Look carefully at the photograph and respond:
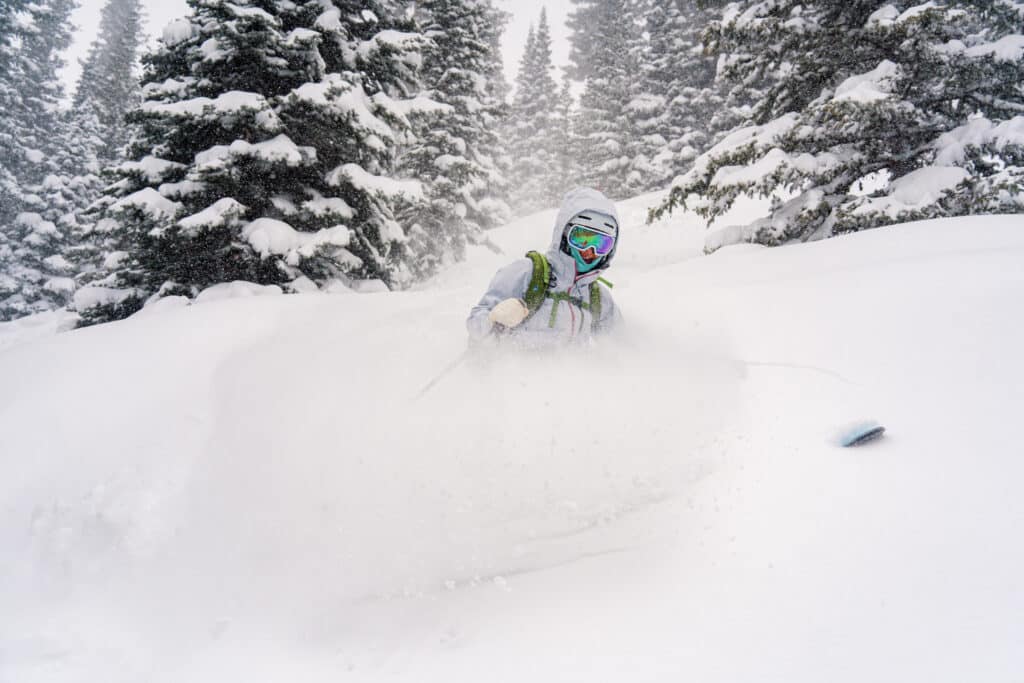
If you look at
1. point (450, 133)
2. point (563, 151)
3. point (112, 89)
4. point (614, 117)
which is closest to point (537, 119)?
point (563, 151)

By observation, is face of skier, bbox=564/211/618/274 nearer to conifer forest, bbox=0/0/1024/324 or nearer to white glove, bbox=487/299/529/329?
white glove, bbox=487/299/529/329

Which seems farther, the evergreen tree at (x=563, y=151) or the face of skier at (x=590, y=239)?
the evergreen tree at (x=563, y=151)

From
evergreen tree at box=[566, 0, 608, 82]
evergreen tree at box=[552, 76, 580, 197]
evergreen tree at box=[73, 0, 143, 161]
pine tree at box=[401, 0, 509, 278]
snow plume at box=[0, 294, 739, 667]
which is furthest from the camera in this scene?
evergreen tree at box=[566, 0, 608, 82]

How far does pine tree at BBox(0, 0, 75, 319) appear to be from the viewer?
67.6ft

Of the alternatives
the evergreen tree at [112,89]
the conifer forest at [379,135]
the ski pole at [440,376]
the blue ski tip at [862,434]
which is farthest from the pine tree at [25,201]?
the blue ski tip at [862,434]

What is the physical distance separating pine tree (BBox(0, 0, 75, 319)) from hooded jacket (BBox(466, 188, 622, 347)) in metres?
24.6

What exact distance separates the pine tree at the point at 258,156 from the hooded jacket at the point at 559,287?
179 inches

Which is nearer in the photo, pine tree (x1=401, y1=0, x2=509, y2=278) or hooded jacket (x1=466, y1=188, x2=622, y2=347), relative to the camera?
hooded jacket (x1=466, y1=188, x2=622, y2=347)

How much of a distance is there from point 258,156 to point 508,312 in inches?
232

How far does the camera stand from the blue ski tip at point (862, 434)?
2857 mm

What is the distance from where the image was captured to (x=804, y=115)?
23.3ft

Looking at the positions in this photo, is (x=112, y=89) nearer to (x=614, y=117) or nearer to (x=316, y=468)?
(x=614, y=117)

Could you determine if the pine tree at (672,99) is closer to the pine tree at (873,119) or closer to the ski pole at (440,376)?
the pine tree at (873,119)

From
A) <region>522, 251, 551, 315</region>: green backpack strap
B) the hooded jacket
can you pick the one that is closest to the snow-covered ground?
the hooded jacket
